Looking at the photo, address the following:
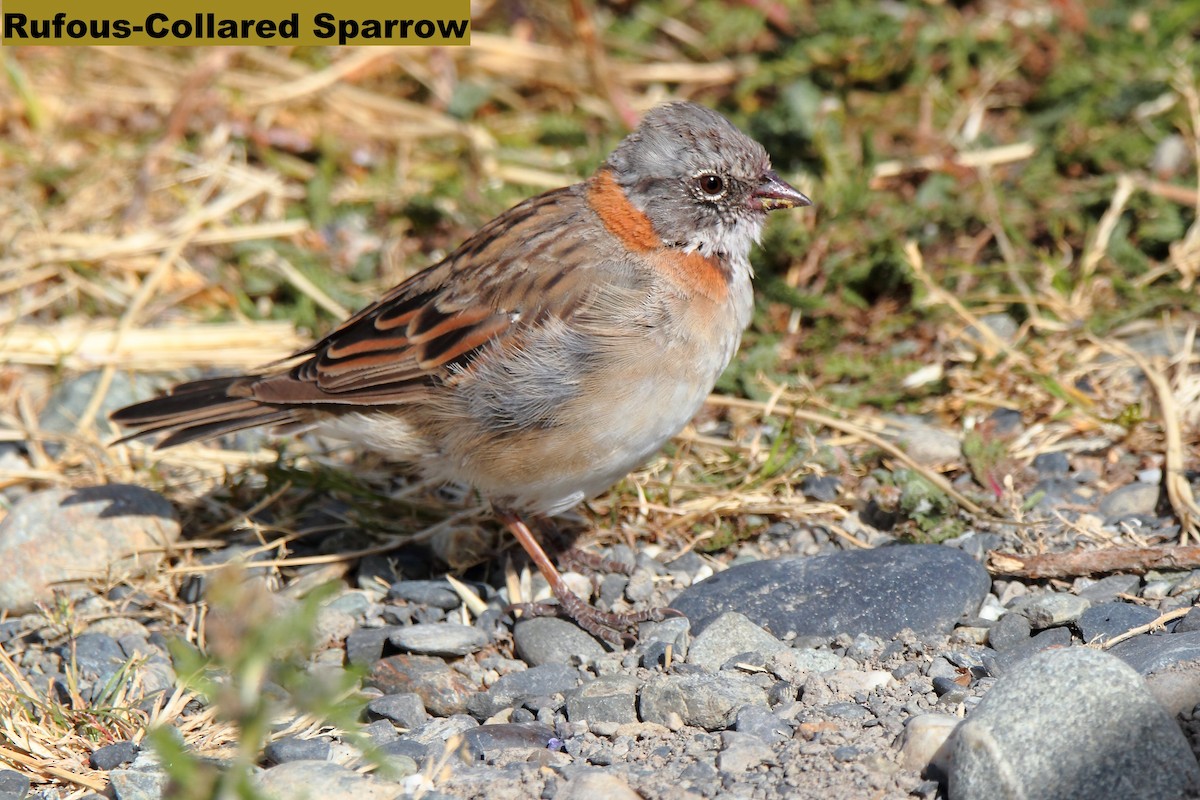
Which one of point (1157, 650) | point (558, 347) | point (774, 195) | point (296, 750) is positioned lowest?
point (296, 750)

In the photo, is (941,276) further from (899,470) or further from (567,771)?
(567,771)

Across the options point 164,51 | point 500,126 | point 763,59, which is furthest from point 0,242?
point 763,59

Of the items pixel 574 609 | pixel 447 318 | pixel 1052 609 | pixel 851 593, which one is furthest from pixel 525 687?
pixel 1052 609

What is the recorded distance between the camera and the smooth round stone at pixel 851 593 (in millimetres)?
4188

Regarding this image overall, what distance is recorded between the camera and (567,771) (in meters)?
3.58

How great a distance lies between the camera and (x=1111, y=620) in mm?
4000

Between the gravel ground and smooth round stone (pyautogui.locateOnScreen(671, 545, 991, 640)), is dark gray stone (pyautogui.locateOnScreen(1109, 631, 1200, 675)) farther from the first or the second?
smooth round stone (pyautogui.locateOnScreen(671, 545, 991, 640))

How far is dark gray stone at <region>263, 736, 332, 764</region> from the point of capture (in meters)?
3.70

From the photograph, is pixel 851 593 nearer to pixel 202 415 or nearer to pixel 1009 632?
pixel 1009 632

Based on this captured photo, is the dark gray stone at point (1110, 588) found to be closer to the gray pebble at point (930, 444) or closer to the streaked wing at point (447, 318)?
the gray pebble at point (930, 444)

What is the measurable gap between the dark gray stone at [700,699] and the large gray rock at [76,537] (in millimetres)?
2132

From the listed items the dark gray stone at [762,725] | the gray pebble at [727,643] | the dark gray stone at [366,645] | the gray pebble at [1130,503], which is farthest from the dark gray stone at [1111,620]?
the dark gray stone at [366,645]

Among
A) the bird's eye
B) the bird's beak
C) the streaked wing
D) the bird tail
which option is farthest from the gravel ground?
the bird's eye

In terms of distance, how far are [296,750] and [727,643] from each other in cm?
135
